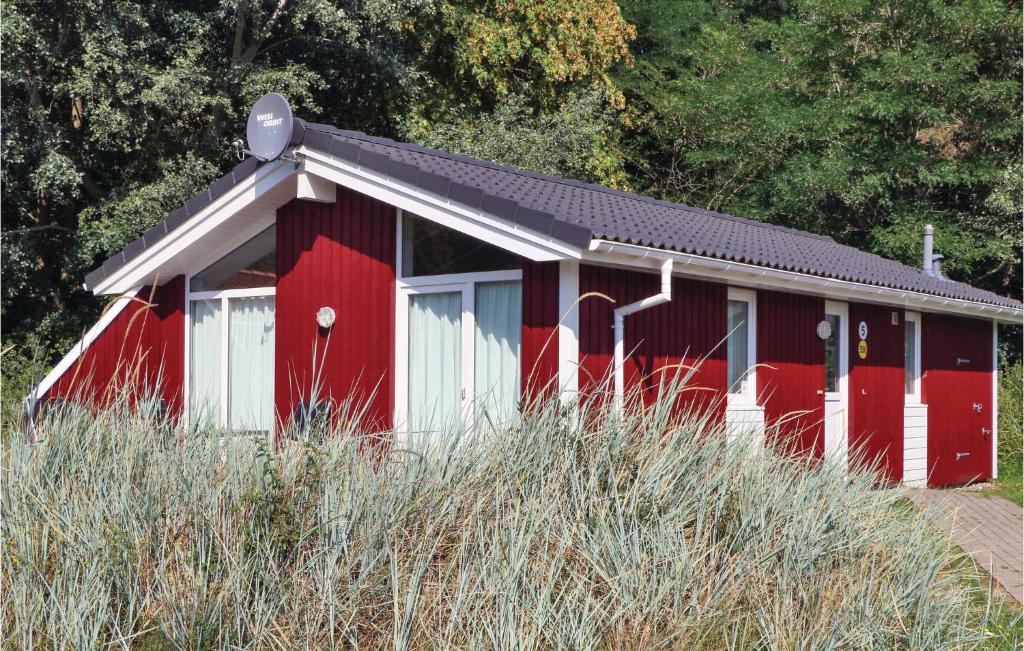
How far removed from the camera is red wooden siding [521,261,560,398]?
832 centimetres

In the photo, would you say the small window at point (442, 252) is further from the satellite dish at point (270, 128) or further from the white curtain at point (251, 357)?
the white curtain at point (251, 357)

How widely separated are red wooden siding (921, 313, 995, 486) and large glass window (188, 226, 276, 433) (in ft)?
24.9

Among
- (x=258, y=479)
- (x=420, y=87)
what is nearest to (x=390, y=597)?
(x=258, y=479)

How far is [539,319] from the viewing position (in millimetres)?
8406

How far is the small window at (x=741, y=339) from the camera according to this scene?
10.2m

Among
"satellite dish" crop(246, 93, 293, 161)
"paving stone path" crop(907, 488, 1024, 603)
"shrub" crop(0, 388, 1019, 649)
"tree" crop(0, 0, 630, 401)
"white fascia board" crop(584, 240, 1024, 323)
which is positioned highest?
"tree" crop(0, 0, 630, 401)

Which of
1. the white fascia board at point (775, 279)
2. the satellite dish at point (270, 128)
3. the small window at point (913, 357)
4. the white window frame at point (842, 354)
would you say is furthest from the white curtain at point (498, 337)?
the small window at point (913, 357)

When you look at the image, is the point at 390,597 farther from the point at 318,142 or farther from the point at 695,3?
the point at 695,3

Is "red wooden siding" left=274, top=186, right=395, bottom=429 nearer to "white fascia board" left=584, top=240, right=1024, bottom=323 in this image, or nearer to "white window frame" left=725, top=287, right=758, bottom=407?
"white fascia board" left=584, top=240, right=1024, bottom=323

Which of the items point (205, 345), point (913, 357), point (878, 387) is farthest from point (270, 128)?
point (913, 357)

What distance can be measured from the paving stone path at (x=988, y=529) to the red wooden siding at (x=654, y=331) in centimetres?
198

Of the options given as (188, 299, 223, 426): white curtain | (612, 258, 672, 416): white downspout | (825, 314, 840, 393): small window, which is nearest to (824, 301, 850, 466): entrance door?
(825, 314, 840, 393): small window

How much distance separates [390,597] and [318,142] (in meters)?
5.45

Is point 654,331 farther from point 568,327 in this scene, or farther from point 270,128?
point 270,128
